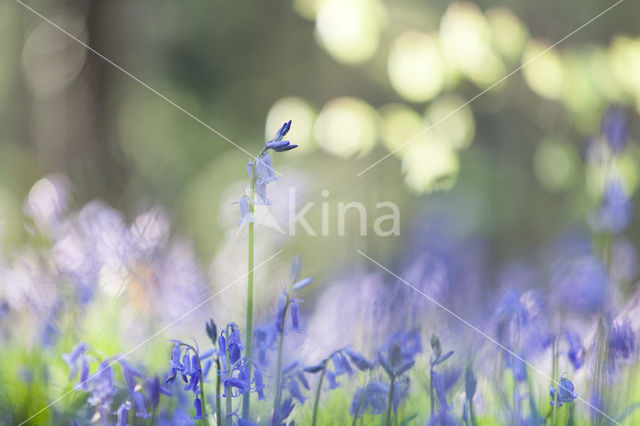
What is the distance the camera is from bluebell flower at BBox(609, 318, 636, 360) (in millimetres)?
857

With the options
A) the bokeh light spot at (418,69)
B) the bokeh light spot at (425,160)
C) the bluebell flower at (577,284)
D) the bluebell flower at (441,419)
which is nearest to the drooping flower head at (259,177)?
the bluebell flower at (441,419)

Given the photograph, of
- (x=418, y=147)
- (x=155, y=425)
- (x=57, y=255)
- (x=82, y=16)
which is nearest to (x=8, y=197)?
(x=82, y=16)

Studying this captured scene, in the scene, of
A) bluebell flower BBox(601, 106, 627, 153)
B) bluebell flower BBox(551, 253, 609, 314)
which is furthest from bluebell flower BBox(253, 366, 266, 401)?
bluebell flower BBox(551, 253, 609, 314)

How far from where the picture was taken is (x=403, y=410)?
804 mm

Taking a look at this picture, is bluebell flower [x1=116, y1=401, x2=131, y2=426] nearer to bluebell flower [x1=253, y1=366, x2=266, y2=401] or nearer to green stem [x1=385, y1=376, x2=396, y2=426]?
bluebell flower [x1=253, y1=366, x2=266, y2=401]

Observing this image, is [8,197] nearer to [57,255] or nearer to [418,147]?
[57,255]

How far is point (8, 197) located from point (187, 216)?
0.71 meters

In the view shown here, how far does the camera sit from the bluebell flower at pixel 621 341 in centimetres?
86

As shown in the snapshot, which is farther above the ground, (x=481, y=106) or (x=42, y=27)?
(x=42, y=27)

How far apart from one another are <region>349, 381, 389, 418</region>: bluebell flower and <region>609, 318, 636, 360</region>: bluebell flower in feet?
1.17

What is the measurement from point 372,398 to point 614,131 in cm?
54

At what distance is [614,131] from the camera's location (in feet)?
2.94

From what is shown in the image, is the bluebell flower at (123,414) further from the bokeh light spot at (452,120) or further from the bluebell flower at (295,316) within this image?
the bokeh light spot at (452,120)

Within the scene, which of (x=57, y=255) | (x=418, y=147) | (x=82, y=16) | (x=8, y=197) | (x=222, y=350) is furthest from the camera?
(x=82, y=16)
